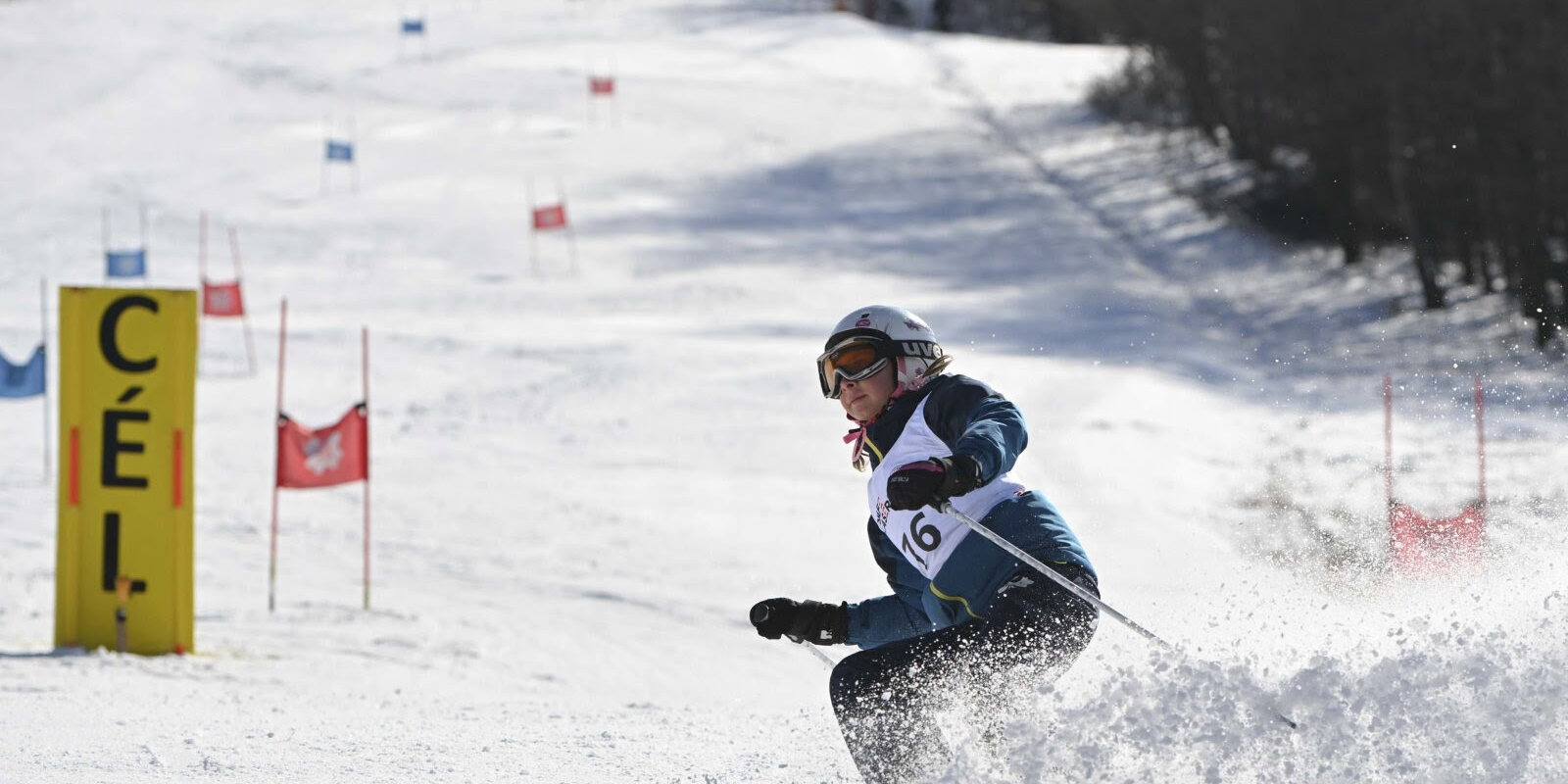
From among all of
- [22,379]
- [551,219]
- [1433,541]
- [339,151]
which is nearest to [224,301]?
[22,379]

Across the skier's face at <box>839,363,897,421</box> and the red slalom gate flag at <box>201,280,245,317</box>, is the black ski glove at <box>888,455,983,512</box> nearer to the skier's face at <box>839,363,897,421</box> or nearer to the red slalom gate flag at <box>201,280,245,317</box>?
the skier's face at <box>839,363,897,421</box>

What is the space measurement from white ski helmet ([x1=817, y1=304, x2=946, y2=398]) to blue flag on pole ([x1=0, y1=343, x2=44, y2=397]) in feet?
35.7

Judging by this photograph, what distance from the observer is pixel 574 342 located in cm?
2142

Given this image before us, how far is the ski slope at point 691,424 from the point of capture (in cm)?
455

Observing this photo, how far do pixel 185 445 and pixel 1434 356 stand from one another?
1744 cm

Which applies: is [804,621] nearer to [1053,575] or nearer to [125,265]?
[1053,575]

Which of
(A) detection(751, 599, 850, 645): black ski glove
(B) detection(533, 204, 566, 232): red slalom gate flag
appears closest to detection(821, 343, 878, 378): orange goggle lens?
(A) detection(751, 599, 850, 645): black ski glove

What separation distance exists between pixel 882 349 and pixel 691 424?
12999 millimetres

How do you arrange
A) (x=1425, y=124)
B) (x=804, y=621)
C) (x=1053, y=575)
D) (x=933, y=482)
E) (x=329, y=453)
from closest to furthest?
(x=933, y=482) → (x=1053, y=575) → (x=804, y=621) → (x=329, y=453) → (x=1425, y=124)

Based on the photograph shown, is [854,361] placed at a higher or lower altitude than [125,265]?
lower

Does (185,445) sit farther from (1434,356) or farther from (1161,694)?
(1434,356)

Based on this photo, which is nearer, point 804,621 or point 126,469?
point 804,621

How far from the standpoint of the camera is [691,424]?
16906 millimetres

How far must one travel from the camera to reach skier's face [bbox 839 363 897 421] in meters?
3.99
